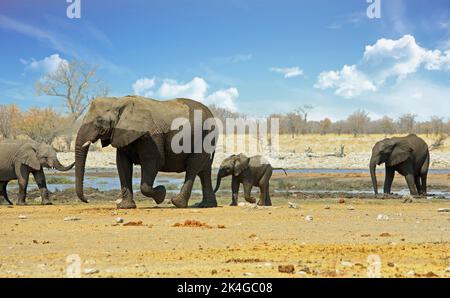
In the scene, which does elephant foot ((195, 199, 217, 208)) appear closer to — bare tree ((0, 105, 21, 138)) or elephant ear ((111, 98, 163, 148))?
elephant ear ((111, 98, 163, 148))

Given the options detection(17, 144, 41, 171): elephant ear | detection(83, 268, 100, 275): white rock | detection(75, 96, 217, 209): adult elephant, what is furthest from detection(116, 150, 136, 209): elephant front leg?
detection(83, 268, 100, 275): white rock

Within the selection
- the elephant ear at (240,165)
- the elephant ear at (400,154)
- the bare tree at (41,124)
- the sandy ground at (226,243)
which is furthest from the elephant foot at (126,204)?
the bare tree at (41,124)

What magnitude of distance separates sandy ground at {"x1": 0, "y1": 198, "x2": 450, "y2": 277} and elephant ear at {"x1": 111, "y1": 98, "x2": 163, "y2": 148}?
2082 mm

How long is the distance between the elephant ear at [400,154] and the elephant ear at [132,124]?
14.9 meters

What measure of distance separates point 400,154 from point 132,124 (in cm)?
1592

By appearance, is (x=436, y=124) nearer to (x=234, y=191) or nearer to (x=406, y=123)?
(x=406, y=123)

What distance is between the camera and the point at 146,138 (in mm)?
17719

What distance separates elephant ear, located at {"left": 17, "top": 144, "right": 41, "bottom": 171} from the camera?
23109 mm

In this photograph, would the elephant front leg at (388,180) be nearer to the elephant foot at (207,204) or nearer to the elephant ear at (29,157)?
the elephant foot at (207,204)

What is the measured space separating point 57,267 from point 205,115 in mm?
11319

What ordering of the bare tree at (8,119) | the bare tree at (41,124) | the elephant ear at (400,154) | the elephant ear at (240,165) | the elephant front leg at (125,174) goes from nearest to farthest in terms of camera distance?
the elephant front leg at (125,174) → the elephant ear at (240,165) → the elephant ear at (400,154) → the bare tree at (41,124) → the bare tree at (8,119)

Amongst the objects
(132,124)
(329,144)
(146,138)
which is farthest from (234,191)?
(329,144)

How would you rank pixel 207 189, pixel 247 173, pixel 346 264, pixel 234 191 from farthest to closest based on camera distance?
pixel 247 173 → pixel 234 191 → pixel 207 189 → pixel 346 264

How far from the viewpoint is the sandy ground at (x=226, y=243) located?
8.27m
